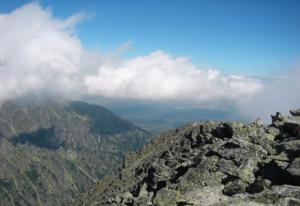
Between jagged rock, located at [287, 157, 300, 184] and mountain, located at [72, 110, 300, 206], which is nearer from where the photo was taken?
mountain, located at [72, 110, 300, 206]

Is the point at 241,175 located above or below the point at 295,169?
below

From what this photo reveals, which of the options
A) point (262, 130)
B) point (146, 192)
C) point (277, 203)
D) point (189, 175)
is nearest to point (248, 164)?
point (189, 175)

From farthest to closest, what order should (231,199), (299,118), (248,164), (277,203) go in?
(299,118) → (248,164) → (231,199) → (277,203)

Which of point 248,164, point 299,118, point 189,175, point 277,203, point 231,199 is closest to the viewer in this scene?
point 277,203

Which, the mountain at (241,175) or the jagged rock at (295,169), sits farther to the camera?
the jagged rock at (295,169)

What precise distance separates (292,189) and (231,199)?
Result: 847cm

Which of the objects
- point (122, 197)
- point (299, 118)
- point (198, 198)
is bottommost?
point (122, 197)

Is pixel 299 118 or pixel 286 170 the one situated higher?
pixel 299 118

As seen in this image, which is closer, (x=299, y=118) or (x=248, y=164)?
(x=248, y=164)

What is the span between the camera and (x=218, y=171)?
232ft

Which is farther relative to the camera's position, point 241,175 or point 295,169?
point 241,175

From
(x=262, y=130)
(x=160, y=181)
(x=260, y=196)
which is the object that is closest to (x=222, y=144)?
(x=262, y=130)

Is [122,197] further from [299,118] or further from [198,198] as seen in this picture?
[299,118]

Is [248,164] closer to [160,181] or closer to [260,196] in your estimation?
[260,196]
